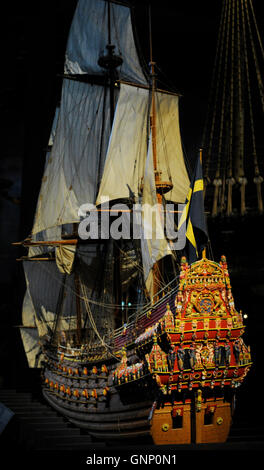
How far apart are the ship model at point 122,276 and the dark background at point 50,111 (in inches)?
18.4

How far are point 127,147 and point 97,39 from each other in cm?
375

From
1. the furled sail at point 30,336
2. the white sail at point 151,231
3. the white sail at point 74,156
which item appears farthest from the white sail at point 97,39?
the furled sail at point 30,336

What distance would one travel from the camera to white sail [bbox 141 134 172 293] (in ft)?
31.6

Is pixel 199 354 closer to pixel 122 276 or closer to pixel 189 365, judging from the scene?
pixel 189 365

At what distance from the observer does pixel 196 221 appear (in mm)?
7828

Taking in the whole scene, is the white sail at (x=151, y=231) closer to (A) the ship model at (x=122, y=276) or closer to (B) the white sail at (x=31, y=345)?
(A) the ship model at (x=122, y=276)

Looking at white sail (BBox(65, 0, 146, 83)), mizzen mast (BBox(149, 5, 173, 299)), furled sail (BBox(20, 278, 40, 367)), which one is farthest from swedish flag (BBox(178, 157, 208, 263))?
furled sail (BBox(20, 278, 40, 367))

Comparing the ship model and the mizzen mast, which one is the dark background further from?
the mizzen mast

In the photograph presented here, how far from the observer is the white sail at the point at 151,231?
31.6 feet

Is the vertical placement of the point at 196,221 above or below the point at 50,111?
below

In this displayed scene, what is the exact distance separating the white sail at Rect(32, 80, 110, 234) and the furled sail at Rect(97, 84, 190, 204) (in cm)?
151

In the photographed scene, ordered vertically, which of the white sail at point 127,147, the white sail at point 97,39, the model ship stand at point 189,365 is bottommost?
the model ship stand at point 189,365

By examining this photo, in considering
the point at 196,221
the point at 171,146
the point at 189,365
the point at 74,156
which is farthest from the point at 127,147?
the point at 189,365

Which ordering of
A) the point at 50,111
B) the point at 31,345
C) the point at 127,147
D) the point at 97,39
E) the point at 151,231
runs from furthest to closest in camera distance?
the point at 50,111
the point at 31,345
the point at 97,39
the point at 127,147
the point at 151,231
